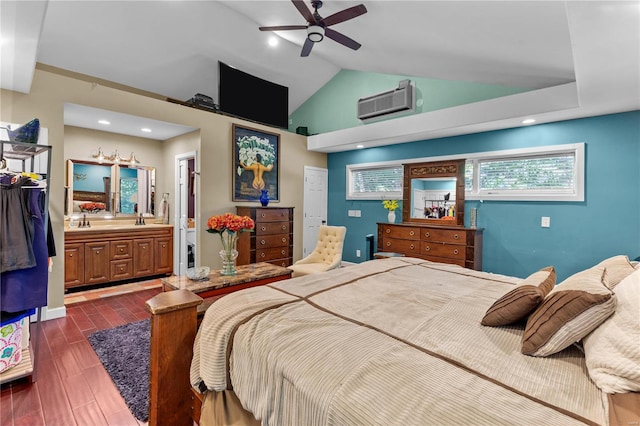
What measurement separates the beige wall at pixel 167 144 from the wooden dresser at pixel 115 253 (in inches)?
33.3

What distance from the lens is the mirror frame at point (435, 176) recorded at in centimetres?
450

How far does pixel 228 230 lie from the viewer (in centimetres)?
269

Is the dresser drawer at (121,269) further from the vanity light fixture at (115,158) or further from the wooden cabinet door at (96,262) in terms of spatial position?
the vanity light fixture at (115,158)

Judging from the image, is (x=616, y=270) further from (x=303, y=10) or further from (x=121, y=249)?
(x=121, y=249)

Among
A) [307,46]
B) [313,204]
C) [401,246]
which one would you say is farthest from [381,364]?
[313,204]

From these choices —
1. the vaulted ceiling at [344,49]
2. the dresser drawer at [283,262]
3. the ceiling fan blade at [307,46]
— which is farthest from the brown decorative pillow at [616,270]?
the dresser drawer at [283,262]

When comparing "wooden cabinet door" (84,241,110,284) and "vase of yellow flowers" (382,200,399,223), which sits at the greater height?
"vase of yellow flowers" (382,200,399,223)

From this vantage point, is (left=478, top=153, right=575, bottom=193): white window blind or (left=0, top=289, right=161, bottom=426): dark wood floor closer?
(left=0, top=289, right=161, bottom=426): dark wood floor

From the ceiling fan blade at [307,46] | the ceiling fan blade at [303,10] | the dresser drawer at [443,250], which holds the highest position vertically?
the ceiling fan blade at [307,46]

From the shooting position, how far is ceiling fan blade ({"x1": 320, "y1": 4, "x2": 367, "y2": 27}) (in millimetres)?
2752

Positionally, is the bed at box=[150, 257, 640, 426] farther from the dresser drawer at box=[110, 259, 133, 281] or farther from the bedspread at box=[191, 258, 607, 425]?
the dresser drawer at box=[110, 259, 133, 281]

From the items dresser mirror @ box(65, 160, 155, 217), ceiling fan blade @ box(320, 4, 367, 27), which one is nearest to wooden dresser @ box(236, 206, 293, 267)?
dresser mirror @ box(65, 160, 155, 217)

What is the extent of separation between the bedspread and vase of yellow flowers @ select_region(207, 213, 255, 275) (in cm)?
109

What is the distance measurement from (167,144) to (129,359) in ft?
12.8
